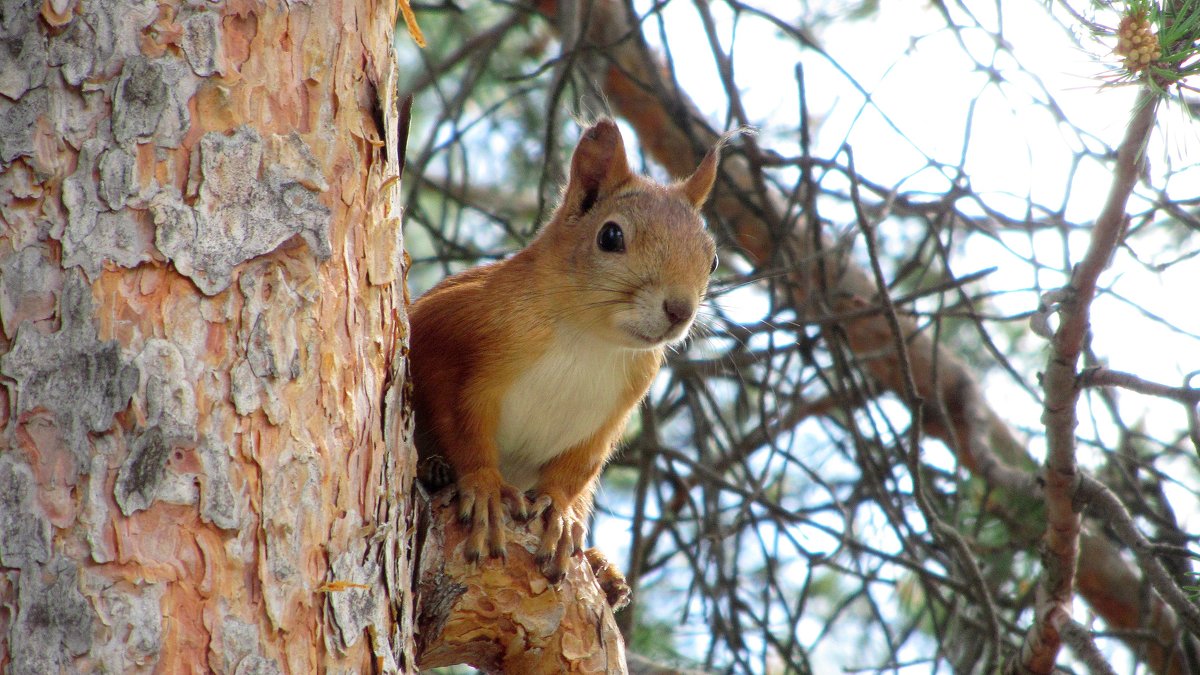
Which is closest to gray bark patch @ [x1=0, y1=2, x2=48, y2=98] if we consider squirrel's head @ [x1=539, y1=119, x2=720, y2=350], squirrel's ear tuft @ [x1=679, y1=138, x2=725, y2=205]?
squirrel's head @ [x1=539, y1=119, x2=720, y2=350]

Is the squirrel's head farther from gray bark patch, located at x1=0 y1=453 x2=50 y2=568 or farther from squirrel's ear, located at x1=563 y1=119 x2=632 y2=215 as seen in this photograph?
gray bark patch, located at x1=0 y1=453 x2=50 y2=568

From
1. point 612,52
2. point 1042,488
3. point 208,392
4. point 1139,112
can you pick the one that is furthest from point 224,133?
point 612,52

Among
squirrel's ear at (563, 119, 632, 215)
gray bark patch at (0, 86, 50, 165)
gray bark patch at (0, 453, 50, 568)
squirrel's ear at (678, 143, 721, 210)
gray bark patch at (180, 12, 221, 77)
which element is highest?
squirrel's ear at (678, 143, 721, 210)

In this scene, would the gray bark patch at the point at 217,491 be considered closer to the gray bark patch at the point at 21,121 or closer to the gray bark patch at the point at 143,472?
the gray bark patch at the point at 143,472

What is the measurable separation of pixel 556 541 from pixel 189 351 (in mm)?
589

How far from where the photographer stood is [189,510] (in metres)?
1.05

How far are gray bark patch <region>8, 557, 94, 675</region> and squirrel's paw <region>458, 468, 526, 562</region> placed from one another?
1.74 feet

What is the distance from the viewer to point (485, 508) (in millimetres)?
1474

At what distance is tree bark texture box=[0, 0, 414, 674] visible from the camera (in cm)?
101

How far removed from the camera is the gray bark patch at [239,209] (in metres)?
1.10

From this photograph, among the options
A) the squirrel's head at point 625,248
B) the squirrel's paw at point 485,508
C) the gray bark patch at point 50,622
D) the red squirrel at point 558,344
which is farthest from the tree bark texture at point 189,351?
the squirrel's head at point 625,248

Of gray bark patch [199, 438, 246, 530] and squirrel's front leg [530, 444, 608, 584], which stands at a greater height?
squirrel's front leg [530, 444, 608, 584]

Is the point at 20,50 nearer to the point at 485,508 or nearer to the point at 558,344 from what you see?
the point at 485,508

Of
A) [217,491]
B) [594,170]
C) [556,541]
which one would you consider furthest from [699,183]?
[217,491]
